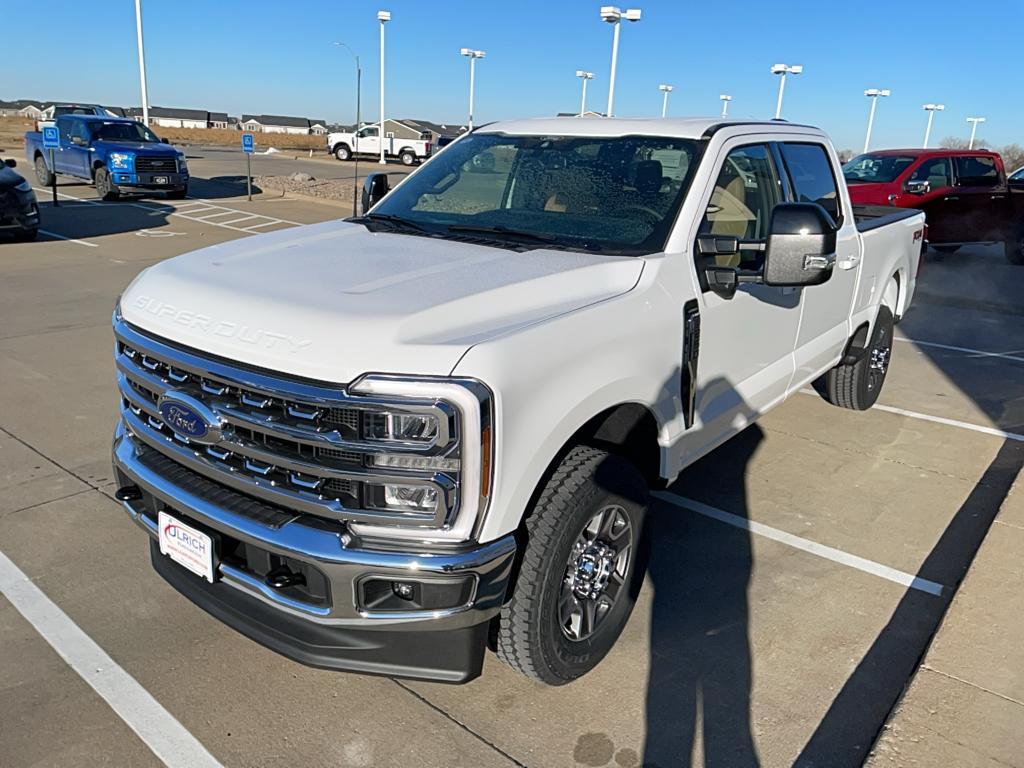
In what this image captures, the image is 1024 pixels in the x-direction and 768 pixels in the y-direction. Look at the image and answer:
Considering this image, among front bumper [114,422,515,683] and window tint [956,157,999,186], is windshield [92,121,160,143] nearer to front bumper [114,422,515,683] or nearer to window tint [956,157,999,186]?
window tint [956,157,999,186]

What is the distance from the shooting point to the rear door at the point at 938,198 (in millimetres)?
13383

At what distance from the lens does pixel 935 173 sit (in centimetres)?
1364

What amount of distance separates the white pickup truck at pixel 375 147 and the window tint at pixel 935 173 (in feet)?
93.1

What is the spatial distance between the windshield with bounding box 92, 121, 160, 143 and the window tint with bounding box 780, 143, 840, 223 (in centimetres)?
1889

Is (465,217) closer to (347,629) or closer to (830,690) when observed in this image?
(347,629)

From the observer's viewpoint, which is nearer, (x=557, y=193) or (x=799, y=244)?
(x=799, y=244)

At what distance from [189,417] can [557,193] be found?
1.98 meters

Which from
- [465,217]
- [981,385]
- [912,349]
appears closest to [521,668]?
[465,217]

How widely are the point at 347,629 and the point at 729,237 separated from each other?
2200mm

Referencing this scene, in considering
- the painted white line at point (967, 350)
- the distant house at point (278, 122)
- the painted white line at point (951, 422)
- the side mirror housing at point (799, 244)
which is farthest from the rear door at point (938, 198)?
the distant house at point (278, 122)

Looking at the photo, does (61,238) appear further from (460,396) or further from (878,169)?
(460,396)

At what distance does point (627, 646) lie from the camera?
10.9ft

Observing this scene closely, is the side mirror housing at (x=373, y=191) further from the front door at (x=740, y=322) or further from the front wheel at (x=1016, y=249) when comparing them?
the front wheel at (x=1016, y=249)

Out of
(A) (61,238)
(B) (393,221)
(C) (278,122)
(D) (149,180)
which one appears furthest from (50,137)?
(C) (278,122)
